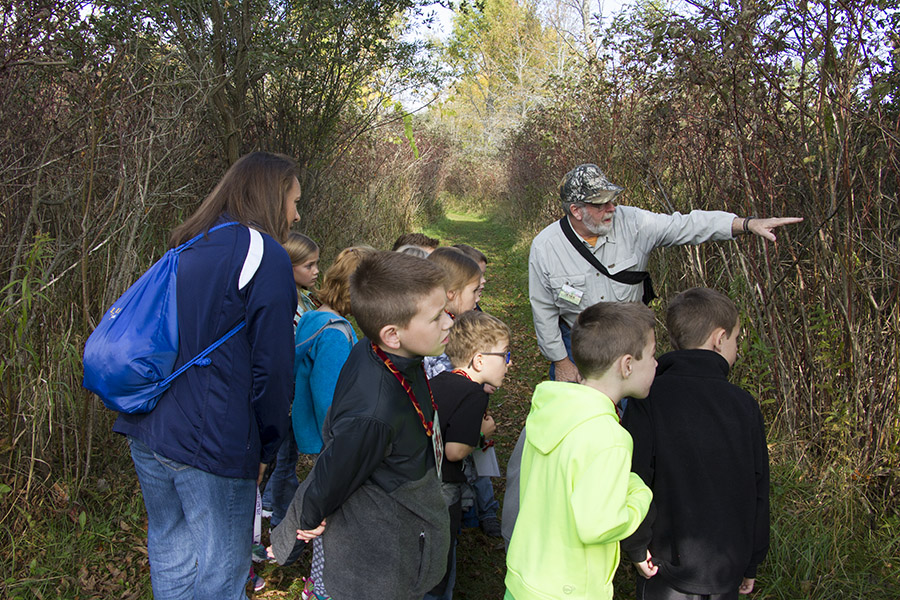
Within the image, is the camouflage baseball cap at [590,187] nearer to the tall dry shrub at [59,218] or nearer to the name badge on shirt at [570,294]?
the name badge on shirt at [570,294]

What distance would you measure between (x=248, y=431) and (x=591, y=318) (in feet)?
3.90

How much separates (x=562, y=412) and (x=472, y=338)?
989 millimetres

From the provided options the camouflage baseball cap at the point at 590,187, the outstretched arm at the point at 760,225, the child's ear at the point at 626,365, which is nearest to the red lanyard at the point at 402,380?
the child's ear at the point at 626,365

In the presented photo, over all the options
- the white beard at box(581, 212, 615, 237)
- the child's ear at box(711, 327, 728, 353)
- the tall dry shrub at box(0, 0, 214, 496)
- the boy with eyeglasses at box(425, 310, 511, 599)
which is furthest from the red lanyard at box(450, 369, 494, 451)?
the tall dry shrub at box(0, 0, 214, 496)

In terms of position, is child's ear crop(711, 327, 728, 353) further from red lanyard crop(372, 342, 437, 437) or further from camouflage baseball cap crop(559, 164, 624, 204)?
camouflage baseball cap crop(559, 164, 624, 204)

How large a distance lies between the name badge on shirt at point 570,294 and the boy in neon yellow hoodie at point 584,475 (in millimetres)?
1493

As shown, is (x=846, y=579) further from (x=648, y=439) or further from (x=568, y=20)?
(x=568, y=20)

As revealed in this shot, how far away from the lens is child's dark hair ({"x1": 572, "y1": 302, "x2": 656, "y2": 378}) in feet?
6.76

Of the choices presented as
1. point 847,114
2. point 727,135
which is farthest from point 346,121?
point 847,114

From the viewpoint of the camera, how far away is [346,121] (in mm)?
8070

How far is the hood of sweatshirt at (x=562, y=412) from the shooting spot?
1.88 m

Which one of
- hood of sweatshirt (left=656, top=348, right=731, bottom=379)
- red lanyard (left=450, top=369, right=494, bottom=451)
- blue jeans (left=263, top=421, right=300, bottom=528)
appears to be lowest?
blue jeans (left=263, top=421, right=300, bottom=528)

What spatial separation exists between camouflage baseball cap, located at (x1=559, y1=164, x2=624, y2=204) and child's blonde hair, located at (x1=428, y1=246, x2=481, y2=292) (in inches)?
26.5

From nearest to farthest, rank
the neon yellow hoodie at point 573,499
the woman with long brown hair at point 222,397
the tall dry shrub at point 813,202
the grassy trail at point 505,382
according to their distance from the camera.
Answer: the neon yellow hoodie at point 573,499, the woman with long brown hair at point 222,397, the tall dry shrub at point 813,202, the grassy trail at point 505,382
